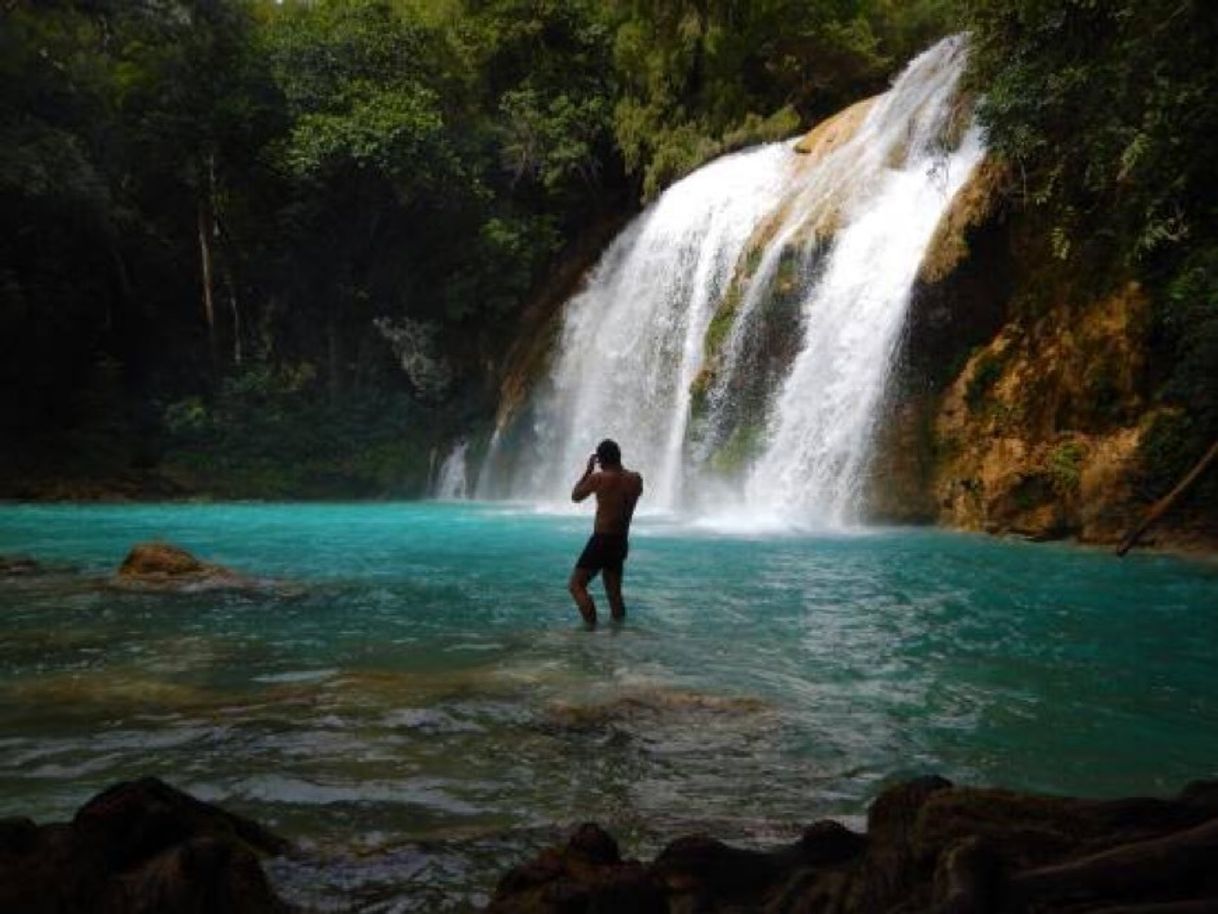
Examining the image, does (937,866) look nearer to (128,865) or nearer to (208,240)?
(128,865)

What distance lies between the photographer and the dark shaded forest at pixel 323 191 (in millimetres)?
27078

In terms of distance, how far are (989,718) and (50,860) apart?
188 inches

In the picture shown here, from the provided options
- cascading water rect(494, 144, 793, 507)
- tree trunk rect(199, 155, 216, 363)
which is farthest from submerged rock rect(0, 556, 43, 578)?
tree trunk rect(199, 155, 216, 363)

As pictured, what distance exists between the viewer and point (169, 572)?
1112 centimetres

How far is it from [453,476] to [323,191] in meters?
8.54

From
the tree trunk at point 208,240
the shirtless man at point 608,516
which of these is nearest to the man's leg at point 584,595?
the shirtless man at point 608,516

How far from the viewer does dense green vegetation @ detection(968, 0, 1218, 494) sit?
892 centimetres

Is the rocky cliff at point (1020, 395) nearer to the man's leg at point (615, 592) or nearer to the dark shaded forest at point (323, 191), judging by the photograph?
the man's leg at point (615, 592)

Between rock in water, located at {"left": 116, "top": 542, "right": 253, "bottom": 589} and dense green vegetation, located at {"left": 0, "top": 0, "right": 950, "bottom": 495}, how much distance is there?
16948 millimetres

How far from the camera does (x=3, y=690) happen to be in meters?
6.42

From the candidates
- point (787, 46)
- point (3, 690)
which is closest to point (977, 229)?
point (787, 46)

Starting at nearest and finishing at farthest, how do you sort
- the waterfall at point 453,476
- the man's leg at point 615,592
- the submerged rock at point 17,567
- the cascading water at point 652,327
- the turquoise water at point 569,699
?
the turquoise water at point 569,699 < the man's leg at point 615,592 < the submerged rock at point 17,567 < the cascading water at point 652,327 < the waterfall at point 453,476

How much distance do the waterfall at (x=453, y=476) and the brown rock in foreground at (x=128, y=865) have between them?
2604 centimetres

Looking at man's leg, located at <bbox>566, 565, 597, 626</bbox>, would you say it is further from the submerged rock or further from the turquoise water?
the submerged rock
